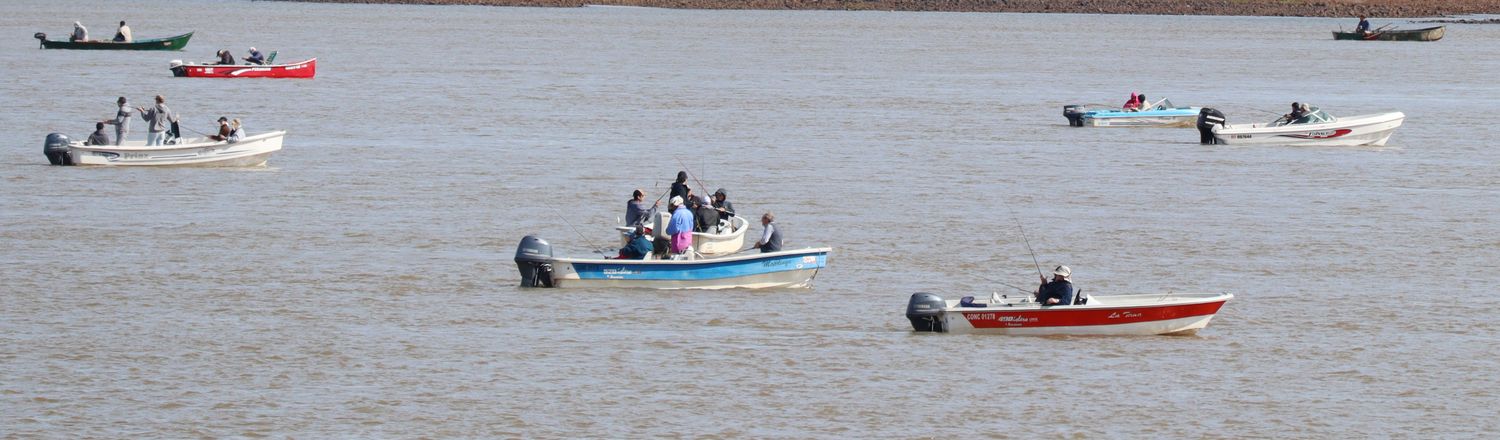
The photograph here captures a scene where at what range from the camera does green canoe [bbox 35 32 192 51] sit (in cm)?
10181

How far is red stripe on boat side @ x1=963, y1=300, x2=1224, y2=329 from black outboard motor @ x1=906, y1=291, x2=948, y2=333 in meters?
0.39

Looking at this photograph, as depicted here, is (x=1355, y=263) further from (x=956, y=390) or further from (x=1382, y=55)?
(x=1382, y=55)

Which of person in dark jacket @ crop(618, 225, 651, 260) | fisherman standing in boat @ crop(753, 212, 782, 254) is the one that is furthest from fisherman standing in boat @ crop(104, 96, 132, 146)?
fisherman standing in boat @ crop(753, 212, 782, 254)

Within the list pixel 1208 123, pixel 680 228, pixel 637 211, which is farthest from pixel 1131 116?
pixel 680 228

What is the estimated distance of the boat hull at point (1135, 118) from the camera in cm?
6786

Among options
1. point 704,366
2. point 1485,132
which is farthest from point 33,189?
point 1485,132

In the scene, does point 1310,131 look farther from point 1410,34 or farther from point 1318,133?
point 1410,34

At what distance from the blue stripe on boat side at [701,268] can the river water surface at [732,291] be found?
352 millimetres

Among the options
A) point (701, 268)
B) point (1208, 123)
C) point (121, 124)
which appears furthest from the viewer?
point (1208, 123)

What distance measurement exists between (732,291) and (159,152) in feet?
71.7

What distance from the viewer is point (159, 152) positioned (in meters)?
49.4

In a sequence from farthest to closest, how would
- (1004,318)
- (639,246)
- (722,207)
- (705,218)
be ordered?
1. (722,207)
2. (705,218)
3. (639,246)
4. (1004,318)

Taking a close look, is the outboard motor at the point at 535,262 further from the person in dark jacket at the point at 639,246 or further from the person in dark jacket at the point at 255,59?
the person in dark jacket at the point at 255,59

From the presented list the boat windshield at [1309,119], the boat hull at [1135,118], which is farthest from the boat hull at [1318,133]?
the boat hull at [1135,118]
